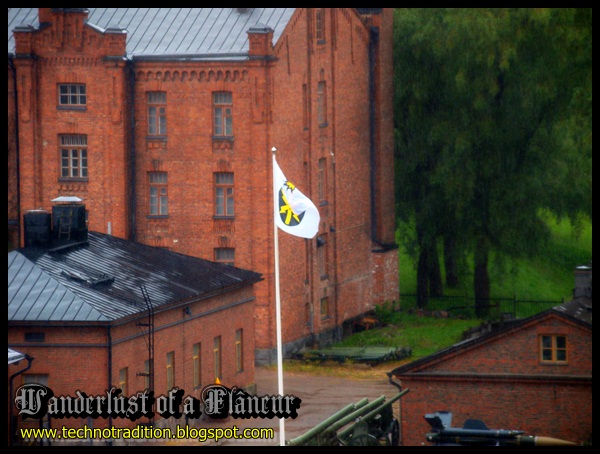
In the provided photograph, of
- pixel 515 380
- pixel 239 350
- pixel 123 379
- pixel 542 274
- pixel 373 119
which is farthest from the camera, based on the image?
pixel 542 274

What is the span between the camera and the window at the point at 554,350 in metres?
45.2

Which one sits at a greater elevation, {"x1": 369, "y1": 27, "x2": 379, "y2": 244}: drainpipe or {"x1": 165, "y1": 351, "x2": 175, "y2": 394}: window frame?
{"x1": 369, "y1": 27, "x2": 379, "y2": 244}: drainpipe

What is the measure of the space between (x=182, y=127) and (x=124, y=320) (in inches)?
647

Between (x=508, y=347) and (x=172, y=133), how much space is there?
19562 mm

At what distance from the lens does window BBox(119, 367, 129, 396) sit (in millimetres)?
45812

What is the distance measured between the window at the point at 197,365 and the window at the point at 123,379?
13.4 feet

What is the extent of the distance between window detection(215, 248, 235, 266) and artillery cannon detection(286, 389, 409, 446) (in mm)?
13597

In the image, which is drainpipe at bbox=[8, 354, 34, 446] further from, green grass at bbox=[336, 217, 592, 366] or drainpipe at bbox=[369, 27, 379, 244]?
drainpipe at bbox=[369, 27, 379, 244]

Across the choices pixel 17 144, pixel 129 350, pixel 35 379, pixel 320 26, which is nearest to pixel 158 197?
pixel 17 144

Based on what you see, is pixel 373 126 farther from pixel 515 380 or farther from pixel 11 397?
pixel 11 397

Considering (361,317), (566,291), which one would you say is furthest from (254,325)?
(566,291)

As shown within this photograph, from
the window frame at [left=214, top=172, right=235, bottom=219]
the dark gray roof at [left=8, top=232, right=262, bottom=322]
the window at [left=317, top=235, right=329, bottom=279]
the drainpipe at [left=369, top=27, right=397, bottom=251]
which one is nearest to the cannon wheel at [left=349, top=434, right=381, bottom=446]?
the dark gray roof at [left=8, top=232, right=262, bottom=322]

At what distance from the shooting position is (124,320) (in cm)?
4528

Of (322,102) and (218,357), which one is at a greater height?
(322,102)
